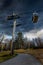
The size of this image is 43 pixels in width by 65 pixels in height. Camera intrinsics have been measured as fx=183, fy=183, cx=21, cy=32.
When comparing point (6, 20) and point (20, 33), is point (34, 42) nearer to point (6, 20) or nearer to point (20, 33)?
point (20, 33)

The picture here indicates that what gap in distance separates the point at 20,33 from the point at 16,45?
1.01ft

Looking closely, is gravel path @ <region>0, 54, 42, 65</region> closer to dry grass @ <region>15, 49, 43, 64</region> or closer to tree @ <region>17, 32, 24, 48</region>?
dry grass @ <region>15, 49, 43, 64</region>

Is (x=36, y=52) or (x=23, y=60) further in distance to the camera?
(x=36, y=52)

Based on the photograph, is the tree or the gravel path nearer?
the gravel path

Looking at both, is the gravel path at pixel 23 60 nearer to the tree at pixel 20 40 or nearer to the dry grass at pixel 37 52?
the dry grass at pixel 37 52

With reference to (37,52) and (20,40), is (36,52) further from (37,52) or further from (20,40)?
(20,40)

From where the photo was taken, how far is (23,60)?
13.5 ft

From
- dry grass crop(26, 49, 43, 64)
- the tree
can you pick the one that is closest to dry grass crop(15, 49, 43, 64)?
dry grass crop(26, 49, 43, 64)

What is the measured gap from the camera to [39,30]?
425 centimetres

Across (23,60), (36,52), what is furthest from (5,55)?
(36,52)

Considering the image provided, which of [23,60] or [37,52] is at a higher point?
[37,52]

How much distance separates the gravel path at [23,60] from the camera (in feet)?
13.1

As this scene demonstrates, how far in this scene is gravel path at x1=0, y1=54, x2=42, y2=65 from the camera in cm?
400

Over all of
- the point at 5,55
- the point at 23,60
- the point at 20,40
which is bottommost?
Result: the point at 23,60
